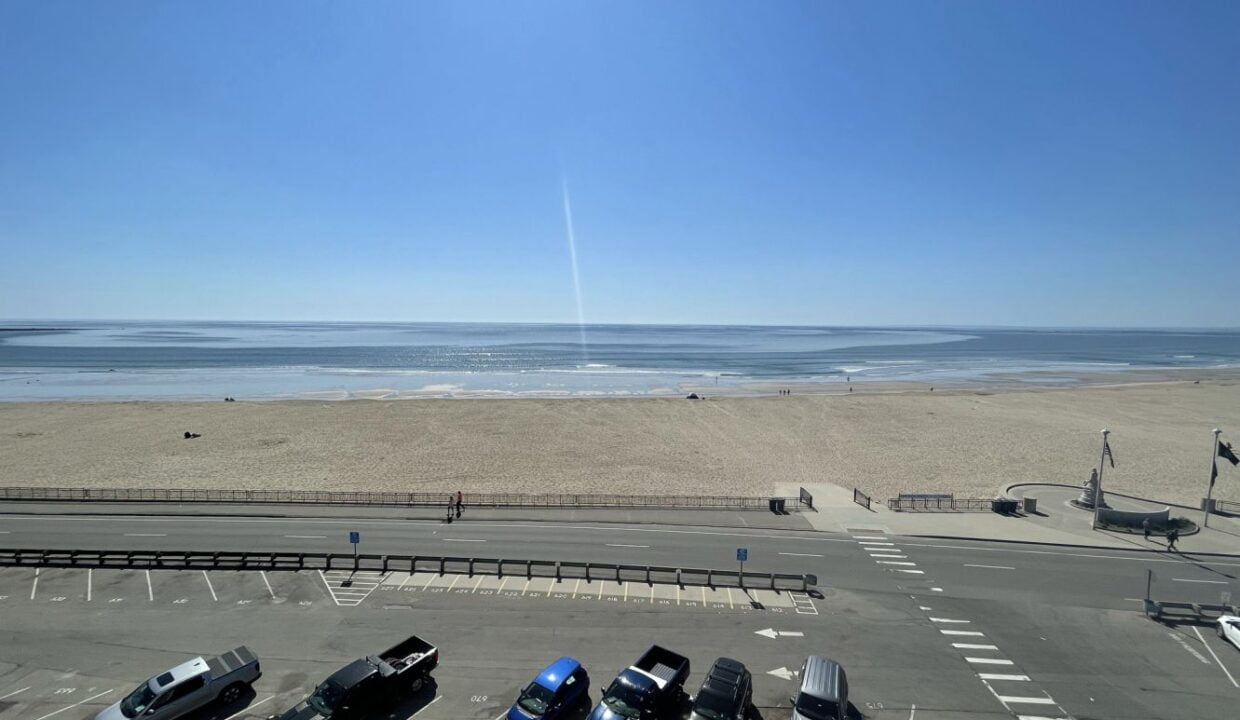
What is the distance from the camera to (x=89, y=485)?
37.2m

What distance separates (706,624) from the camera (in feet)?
62.8

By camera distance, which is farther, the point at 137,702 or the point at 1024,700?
the point at 1024,700

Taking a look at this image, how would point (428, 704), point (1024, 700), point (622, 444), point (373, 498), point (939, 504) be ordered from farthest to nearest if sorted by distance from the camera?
point (622, 444) → point (373, 498) → point (939, 504) → point (1024, 700) → point (428, 704)

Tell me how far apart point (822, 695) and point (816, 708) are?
0.34 meters

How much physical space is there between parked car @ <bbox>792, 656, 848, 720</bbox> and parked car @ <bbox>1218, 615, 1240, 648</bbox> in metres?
14.0

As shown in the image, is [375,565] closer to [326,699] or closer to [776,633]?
[326,699]

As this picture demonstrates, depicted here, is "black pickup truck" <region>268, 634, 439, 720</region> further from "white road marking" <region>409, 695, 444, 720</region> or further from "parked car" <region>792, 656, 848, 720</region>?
"parked car" <region>792, 656, 848, 720</region>

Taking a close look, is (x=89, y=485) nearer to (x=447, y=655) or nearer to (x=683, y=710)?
(x=447, y=655)

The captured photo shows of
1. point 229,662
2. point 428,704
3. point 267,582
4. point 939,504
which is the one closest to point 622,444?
point 939,504

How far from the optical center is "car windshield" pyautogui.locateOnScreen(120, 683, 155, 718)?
13.5 m

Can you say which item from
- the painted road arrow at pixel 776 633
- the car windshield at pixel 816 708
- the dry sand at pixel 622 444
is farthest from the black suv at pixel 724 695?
the dry sand at pixel 622 444

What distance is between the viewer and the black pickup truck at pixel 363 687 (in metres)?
13.7

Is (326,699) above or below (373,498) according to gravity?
above

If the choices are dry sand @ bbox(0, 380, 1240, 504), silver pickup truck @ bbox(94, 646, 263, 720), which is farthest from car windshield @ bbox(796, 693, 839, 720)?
dry sand @ bbox(0, 380, 1240, 504)
